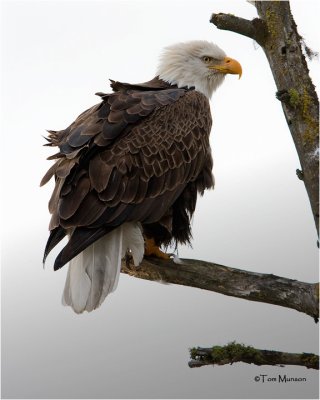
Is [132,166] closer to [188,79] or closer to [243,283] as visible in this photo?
[243,283]

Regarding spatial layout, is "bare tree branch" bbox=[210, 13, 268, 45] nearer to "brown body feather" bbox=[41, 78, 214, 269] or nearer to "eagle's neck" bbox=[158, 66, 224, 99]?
"brown body feather" bbox=[41, 78, 214, 269]

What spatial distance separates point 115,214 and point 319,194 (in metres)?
Result: 1.37

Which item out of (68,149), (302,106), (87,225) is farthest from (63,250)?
(302,106)

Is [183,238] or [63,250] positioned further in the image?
[183,238]

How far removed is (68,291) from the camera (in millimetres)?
4242

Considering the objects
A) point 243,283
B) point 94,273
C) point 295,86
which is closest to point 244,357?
point 243,283

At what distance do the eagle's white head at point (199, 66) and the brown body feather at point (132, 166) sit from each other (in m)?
0.37

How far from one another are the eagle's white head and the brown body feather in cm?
37

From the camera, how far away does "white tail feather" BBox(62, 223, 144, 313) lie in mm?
4133

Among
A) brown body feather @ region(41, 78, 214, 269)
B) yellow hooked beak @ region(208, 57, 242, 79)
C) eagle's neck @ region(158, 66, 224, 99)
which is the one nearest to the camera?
brown body feather @ region(41, 78, 214, 269)

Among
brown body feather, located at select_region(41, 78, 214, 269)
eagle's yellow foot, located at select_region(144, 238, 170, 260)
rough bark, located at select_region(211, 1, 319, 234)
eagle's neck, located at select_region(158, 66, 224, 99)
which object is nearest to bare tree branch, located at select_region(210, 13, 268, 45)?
rough bark, located at select_region(211, 1, 319, 234)

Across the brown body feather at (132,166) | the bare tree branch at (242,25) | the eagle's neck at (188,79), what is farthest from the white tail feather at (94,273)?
the eagle's neck at (188,79)

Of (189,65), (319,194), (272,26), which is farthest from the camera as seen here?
(189,65)

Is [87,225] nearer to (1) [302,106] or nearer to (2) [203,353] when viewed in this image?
(2) [203,353]
